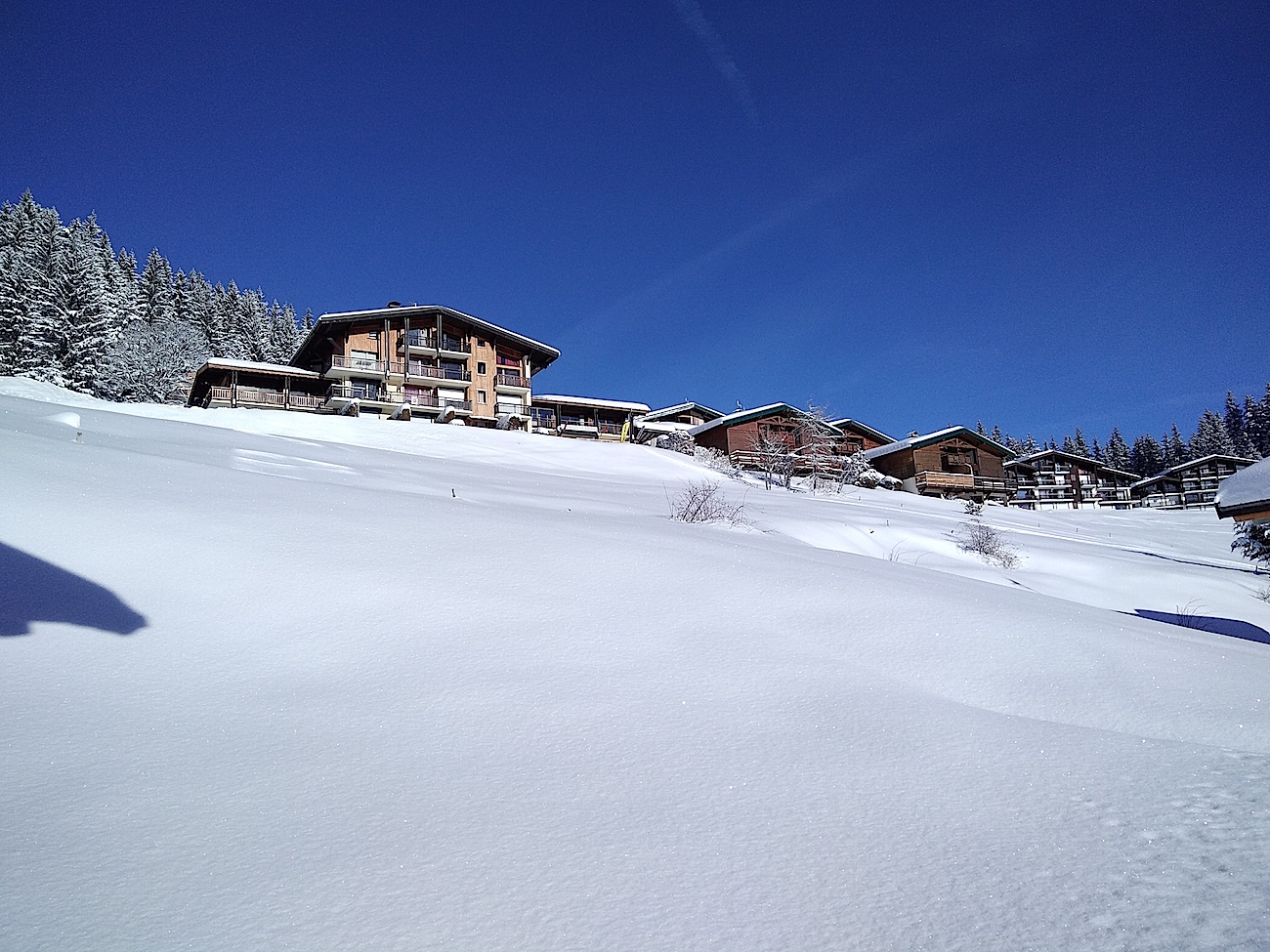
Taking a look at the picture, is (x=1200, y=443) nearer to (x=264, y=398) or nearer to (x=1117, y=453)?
(x=1117, y=453)

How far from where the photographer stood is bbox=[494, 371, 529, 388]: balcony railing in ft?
147

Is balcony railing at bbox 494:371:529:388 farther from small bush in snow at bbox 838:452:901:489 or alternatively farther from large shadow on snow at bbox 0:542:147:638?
large shadow on snow at bbox 0:542:147:638

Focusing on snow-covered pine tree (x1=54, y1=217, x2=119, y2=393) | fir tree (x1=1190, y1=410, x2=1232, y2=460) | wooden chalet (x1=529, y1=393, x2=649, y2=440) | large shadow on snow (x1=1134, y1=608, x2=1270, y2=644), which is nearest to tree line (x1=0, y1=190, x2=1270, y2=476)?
snow-covered pine tree (x1=54, y1=217, x2=119, y2=393)

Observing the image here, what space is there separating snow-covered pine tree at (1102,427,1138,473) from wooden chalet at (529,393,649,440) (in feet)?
225

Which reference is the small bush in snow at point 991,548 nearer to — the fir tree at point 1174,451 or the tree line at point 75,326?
the tree line at point 75,326

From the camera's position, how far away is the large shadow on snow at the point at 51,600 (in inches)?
105

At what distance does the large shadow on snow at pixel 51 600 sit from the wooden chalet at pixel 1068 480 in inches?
2337

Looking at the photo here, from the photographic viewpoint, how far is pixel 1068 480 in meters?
54.6

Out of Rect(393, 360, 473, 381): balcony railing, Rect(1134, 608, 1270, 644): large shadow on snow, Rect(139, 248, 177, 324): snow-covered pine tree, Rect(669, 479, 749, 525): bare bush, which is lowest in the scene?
Rect(1134, 608, 1270, 644): large shadow on snow

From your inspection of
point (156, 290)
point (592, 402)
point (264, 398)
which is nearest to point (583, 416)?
point (592, 402)

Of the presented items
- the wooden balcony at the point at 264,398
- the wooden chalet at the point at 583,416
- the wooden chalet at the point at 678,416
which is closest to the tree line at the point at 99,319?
the wooden balcony at the point at 264,398

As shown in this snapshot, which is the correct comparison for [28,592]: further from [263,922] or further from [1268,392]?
[1268,392]

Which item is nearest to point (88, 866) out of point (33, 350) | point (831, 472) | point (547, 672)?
point (547, 672)

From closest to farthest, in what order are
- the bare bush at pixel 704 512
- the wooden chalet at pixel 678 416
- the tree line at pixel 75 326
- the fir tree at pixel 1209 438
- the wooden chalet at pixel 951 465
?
1. the bare bush at pixel 704 512
2. the tree line at pixel 75 326
3. the wooden chalet at pixel 951 465
4. the wooden chalet at pixel 678 416
5. the fir tree at pixel 1209 438
